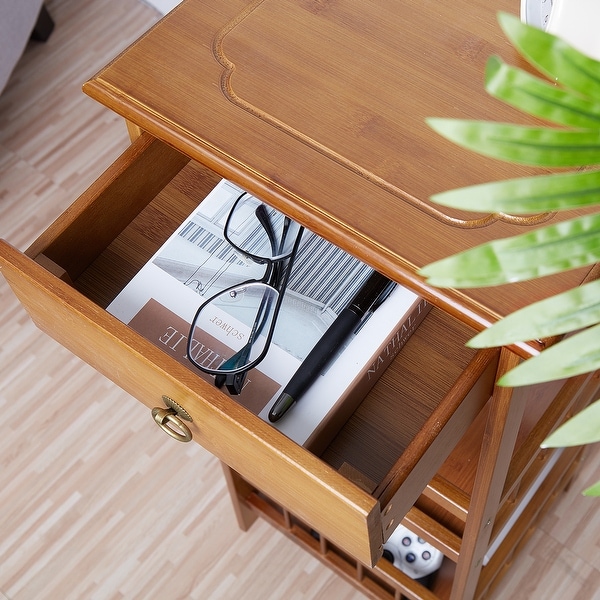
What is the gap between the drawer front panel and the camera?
0.45 meters

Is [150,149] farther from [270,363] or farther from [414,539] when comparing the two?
[414,539]

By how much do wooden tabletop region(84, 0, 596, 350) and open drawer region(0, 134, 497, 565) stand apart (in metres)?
0.08

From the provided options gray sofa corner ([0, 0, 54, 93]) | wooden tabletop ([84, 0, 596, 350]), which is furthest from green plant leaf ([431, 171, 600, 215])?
gray sofa corner ([0, 0, 54, 93])

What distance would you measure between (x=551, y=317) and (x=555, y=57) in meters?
0.09

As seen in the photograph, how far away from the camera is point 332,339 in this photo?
56cm

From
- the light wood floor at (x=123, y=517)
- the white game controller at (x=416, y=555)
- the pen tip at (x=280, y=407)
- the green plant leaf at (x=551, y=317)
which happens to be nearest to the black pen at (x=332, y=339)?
the pen tip at (x=280, y=407)

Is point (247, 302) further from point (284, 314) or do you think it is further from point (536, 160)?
point (536, 160)

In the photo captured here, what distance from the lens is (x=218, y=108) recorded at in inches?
19.8

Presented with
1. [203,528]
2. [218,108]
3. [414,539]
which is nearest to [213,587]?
[203,528]

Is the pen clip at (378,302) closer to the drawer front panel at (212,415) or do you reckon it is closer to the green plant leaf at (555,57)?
the drawer front panel at (212,415)

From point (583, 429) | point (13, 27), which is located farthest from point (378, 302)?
point (13, 27)

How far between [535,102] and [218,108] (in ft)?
0.93

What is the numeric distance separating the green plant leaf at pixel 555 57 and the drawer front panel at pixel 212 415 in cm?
25

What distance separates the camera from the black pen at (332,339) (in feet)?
1.78
